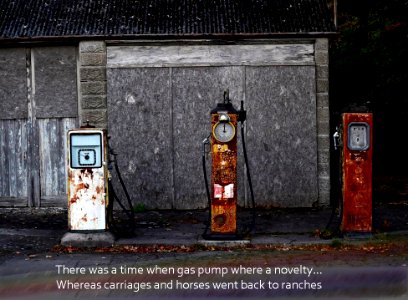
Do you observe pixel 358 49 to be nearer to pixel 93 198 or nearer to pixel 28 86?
pixel 28 86

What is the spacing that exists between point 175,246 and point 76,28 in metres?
5.56

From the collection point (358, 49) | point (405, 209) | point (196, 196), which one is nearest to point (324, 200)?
point (405, 209)

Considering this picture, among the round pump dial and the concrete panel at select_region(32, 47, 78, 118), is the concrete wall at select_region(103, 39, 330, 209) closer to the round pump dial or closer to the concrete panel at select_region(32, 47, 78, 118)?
the concrete panel at select_region(32, 47, 78, 118)

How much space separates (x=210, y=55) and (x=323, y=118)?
8.05 ft

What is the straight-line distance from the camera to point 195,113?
14.0 m

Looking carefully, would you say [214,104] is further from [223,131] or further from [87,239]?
[87,239]

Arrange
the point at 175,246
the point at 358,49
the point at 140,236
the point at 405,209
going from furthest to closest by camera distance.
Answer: the point at 358,49, the point at 405,209, the point at 140,236, the point at 175,246

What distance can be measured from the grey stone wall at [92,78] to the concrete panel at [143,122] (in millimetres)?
164

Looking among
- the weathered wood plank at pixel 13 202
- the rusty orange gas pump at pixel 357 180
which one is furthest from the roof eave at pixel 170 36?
the rusty orange gas pump at pixel 357 180

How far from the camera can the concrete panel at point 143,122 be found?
1396 cm


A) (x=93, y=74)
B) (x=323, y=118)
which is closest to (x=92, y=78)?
(x=93, y=74)

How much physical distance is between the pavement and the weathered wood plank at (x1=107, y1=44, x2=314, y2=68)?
2.95 m

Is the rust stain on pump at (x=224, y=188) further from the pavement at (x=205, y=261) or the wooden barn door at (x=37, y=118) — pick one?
the wooden barn door at (x=37, y=118)

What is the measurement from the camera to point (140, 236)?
1116 cm
